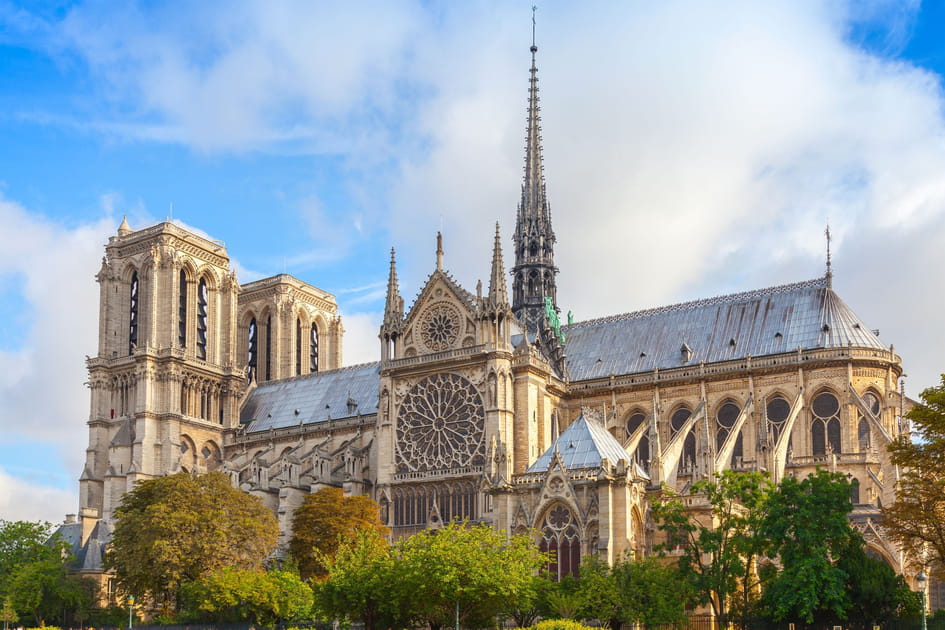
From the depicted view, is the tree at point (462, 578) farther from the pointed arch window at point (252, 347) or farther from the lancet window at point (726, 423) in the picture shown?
the pointed arch window at point (252, 347)

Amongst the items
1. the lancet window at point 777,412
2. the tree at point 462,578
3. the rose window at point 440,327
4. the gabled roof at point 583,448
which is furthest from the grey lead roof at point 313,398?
the tree at point 462,578

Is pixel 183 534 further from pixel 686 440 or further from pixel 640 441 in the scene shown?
pixel 686 440

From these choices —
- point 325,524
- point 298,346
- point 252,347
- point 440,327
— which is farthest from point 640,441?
point 252,347

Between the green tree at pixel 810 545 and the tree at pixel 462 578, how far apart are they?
8592mm

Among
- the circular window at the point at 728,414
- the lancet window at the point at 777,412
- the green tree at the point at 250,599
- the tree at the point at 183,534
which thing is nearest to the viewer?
the green tree at the point at 250,599

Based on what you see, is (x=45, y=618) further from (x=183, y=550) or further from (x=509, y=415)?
(x=509, y=415)

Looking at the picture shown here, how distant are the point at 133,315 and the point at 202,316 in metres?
4.98

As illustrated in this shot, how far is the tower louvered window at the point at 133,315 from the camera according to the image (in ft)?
283

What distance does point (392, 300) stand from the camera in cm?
7094

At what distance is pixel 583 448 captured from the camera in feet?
166

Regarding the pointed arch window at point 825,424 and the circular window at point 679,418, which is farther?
the circular window at point 679,418

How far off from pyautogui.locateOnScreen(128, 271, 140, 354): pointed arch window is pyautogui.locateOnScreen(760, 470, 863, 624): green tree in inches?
2201

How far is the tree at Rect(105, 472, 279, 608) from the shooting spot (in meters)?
57.5

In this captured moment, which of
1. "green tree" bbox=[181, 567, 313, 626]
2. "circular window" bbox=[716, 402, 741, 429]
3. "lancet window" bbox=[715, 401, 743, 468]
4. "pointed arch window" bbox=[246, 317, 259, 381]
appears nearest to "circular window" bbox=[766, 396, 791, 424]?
"lancet window" bbox=[715, 401, 743, 468]
